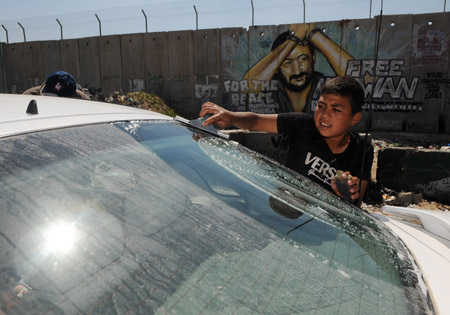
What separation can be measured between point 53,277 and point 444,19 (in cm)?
1175

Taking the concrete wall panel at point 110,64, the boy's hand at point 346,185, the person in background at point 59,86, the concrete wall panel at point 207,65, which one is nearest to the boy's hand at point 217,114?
the boy's hand at point 346,185

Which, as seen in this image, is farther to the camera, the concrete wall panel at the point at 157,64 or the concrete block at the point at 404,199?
the concrete wall panel at the point at 157,64

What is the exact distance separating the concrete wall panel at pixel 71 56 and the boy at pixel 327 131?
13.7m

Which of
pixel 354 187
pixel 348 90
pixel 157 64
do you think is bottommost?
pixel 354 187

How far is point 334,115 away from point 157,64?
1158cm

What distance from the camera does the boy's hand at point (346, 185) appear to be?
72.7 inches

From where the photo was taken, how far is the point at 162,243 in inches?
37.6

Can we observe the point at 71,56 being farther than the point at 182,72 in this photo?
Yes

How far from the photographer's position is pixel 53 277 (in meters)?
0.77

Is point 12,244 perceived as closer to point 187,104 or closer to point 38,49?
point 187,104

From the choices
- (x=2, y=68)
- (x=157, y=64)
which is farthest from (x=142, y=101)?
(x=2, y=68)

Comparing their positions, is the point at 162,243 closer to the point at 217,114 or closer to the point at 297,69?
the point at 217,114

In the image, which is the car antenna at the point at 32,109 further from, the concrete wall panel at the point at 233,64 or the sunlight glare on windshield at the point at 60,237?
the concrete wall panel at the point at 233,64

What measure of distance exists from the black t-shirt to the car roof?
44.5 inches
